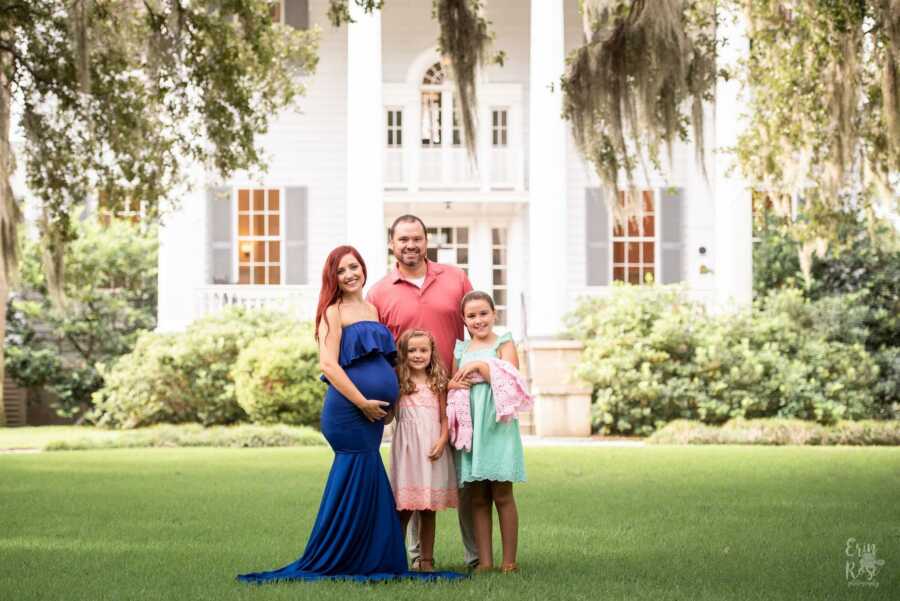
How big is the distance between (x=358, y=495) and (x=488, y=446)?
65cm

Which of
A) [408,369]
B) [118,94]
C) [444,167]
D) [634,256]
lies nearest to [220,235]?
[444,167]

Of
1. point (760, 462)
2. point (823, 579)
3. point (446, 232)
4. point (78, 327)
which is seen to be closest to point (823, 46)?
point (760, 462)

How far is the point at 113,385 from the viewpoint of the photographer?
20000 mm

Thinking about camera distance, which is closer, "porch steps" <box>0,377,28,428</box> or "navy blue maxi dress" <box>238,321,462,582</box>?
"navy blue maxi dress" <box>238,321,462,582</box>

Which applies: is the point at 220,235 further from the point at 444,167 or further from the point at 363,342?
the point at 363,342

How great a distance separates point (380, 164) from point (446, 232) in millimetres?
3194

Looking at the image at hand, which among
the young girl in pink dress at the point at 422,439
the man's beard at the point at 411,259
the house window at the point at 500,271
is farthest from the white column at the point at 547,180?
the young girl in pink dress at the point at 422,439

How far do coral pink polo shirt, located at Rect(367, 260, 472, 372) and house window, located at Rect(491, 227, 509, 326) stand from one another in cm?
1644

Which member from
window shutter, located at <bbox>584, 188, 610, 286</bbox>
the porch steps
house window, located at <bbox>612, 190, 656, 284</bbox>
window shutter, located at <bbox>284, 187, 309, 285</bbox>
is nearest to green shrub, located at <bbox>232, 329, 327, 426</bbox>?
window shutter, located at <bbox>284, 187, 309, 285</bbox>

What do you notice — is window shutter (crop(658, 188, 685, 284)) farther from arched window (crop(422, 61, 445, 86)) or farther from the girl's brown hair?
the girl's brown hair

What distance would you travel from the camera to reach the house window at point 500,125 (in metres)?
23.3

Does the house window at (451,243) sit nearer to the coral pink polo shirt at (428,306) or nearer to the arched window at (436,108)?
the arched window at (436,108)

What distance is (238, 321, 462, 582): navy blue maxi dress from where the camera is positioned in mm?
6164

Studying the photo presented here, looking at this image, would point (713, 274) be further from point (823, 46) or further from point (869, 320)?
point (823, 46)
